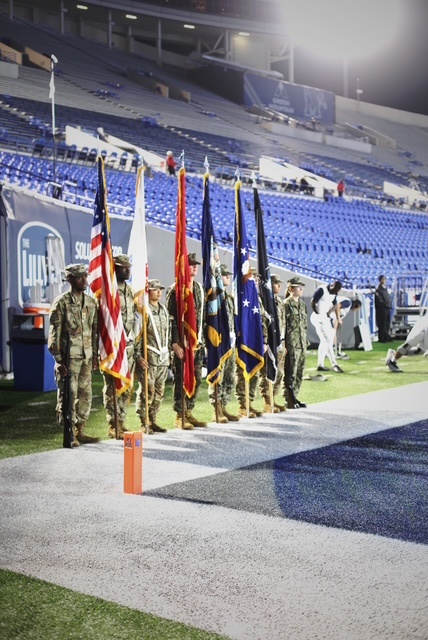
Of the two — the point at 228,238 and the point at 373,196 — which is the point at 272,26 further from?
the point at 228,238

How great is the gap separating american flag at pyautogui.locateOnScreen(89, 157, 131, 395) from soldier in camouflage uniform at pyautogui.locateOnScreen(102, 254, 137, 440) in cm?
19

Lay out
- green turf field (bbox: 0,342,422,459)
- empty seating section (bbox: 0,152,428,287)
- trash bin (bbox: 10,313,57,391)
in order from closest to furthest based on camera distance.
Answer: green turf field (bbox: 0,342,422,459) < trash bin (bbox: 10,313,57,391) < empty seating section (bbox: 0,152,428,287)

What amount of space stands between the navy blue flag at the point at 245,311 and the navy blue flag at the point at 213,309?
261 millimetres

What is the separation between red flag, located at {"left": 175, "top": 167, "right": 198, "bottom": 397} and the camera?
9500mm

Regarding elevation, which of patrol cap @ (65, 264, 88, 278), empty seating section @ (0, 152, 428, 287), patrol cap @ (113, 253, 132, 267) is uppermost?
empty seating section @ (0, 152, 428, 287)

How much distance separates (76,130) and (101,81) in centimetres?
1479

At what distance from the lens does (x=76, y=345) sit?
334 inches

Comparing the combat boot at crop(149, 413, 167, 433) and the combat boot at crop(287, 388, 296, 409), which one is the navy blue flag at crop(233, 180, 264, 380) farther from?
the combat boot at crop(149, 413, 167, 433)

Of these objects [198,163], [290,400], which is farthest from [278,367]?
[198,163]

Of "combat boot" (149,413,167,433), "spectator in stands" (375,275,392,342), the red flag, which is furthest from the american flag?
"spectator in stands" (375,275,392,342)

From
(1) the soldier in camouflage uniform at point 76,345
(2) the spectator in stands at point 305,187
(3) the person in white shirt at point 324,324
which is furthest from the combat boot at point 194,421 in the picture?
(2) the spectator in stands at point 305,187

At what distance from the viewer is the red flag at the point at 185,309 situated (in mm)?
9500

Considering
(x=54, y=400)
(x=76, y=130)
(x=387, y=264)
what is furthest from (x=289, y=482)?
(x=76, y=130)

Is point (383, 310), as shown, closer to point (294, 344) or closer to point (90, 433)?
point (294, 344)
